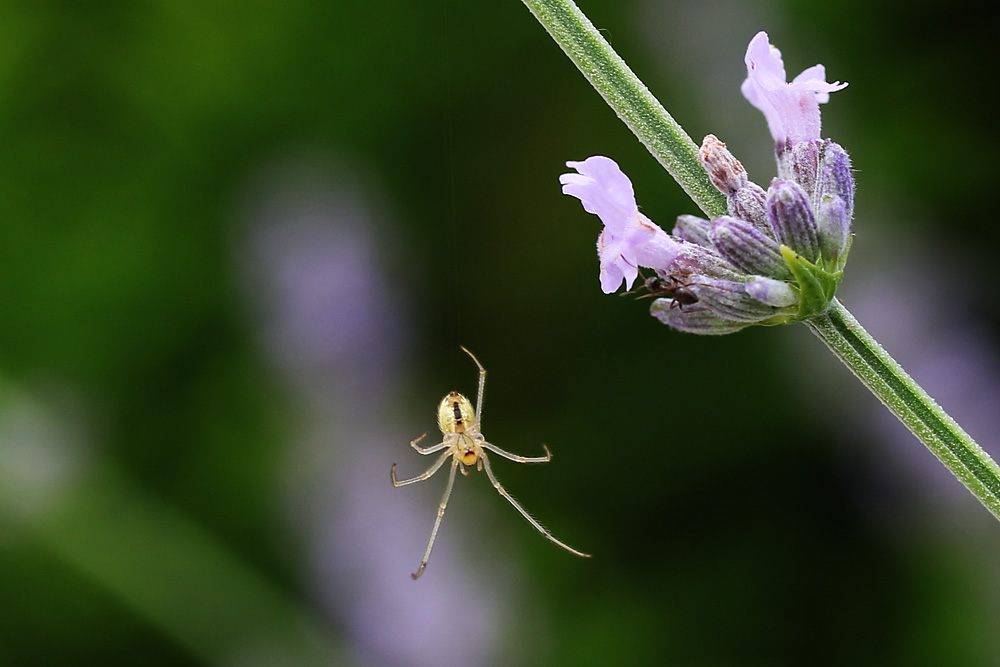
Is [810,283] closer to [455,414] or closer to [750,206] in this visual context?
[750,206]

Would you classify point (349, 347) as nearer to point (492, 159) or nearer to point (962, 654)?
point (492, 159)

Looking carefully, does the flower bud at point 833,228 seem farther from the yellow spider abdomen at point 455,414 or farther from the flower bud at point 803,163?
the yellow spider abdomen at point 455,414

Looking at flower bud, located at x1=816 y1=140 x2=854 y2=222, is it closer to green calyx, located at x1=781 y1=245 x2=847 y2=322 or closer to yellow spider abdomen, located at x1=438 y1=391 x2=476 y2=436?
green calyx, located at x1=781 y1=245 x2=847 y2=322

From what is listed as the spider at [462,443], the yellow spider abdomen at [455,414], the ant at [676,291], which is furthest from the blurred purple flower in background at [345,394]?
the ant at [676,291]

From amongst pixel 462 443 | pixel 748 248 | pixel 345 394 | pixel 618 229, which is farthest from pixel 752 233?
pixel 345 394

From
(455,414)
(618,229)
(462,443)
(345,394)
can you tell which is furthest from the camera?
(345,394)

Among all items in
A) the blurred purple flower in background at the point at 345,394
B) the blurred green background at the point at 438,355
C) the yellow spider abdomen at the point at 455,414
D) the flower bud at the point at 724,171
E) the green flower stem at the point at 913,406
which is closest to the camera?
the green flower stem at the point at 913,406

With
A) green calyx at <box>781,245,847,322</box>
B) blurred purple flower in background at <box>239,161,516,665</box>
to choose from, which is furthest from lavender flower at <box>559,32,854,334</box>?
blurred purple flower in background at <box>239,161,516,665</box>
